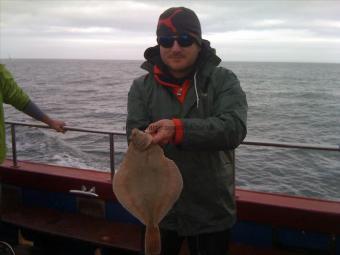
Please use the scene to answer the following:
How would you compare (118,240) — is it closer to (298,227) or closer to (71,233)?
(71,233)

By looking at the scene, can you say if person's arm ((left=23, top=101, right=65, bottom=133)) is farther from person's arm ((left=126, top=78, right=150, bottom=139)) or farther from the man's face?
the man's face

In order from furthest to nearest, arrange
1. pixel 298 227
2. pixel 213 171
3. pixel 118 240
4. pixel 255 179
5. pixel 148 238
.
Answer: pixel 255 179 → pixel 118 240 → pixel 298 227 → pixel 213 171 → pixel 148 238

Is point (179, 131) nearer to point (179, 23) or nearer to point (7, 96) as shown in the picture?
point (179, 23)

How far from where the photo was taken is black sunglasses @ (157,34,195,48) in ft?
8.69

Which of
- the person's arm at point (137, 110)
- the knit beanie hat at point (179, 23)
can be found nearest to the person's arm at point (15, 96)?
the person's arm at point (137, 110)

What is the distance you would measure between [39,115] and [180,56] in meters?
2.10

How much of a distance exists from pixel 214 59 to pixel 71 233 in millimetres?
2882

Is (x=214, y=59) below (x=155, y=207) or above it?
above

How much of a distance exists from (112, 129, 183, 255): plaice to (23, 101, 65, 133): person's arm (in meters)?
1.95

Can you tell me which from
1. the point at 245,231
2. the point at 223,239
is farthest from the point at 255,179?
the point at 223,239

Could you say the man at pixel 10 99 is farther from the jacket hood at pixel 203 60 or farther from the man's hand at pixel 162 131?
the man's hand at pixel 162 131

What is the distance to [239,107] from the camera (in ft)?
8.36

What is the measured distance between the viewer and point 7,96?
3.85 m

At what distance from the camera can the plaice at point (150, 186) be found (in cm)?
248
